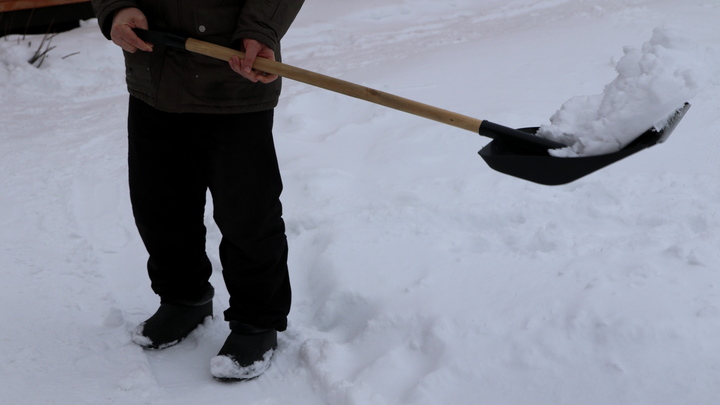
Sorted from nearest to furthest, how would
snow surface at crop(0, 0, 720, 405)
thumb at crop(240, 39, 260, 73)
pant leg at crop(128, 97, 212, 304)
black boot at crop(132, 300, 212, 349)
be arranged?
thumb at crop(240, 39, 260, 73) → snow surface at crop(0, 0, 720, 405) → pant leg at crop(128, 97, 212, 304) → black boot at crop(132, 300, 212, 349)

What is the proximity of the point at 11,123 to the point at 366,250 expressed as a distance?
117 inches

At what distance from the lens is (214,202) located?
7.37 feet

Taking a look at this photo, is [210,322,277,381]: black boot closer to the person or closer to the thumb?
the person

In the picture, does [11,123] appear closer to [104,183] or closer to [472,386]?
[104,183]

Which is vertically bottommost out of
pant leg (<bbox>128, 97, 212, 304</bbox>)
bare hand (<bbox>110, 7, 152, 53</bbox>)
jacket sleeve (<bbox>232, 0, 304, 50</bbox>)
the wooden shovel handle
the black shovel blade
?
pant leg (<bbox>128, 97, 212, 304</bbox>)

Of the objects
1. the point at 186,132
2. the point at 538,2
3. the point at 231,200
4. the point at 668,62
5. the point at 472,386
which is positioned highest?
the point at 668,62

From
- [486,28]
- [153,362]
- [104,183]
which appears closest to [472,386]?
[153,362]

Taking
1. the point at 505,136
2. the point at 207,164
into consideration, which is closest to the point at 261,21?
the point at 207,164

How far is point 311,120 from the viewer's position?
4.16 metres

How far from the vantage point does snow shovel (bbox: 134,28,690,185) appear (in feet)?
5.81

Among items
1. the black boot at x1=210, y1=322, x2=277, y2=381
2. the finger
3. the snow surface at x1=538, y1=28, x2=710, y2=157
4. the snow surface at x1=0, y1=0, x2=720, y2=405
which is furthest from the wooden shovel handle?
the black boot at x1=210, y1=322, x2=277, y2=381

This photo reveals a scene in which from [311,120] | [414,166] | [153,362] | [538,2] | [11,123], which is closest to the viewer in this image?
[153,362]

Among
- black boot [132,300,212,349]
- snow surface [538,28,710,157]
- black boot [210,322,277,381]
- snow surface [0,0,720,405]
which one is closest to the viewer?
snow surface [538,28,710,157]

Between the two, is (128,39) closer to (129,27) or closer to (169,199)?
(129,27)
